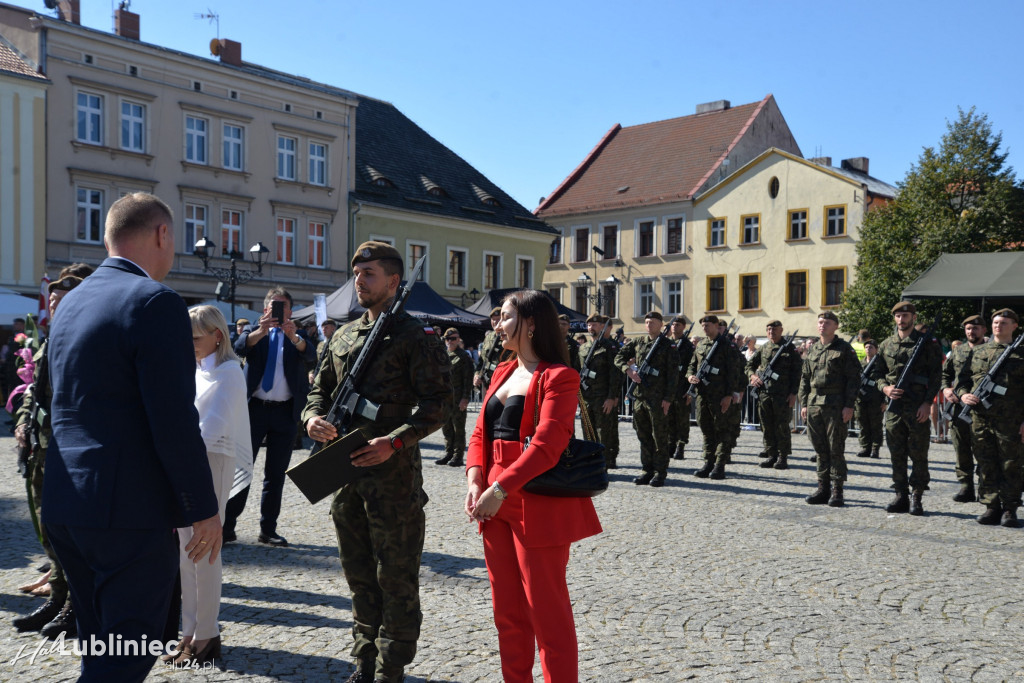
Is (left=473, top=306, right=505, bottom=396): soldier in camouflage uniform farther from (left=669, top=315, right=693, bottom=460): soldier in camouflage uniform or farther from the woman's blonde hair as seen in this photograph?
the woman's blonde hair

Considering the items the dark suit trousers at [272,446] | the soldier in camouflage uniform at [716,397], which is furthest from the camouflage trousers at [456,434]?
the dark suit trousers at [272,446]

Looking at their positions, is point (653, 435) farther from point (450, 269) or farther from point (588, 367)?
point (450, 269)

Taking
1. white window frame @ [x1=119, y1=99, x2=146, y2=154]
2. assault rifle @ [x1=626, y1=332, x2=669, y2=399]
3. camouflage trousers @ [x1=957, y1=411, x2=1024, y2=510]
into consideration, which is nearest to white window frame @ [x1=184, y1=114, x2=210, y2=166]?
white window frame @ [x1=119, y1=99, x2=146, y2=154]

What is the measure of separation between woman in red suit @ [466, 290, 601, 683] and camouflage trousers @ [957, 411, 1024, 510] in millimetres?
6893

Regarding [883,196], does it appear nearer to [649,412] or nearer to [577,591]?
[649,412]

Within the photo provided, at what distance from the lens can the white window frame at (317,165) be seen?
37.7 metres

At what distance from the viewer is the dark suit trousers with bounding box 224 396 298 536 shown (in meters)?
7.65

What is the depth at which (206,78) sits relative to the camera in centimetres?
3412

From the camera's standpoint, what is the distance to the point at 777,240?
153 feet

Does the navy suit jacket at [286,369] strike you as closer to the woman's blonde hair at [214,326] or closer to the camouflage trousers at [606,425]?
the woman's blonde hair at [214,326]

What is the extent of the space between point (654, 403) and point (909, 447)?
3.19 metres

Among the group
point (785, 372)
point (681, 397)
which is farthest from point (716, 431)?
point (785, 372)

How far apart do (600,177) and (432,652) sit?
5225 cm

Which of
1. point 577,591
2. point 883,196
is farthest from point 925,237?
point 577,591
